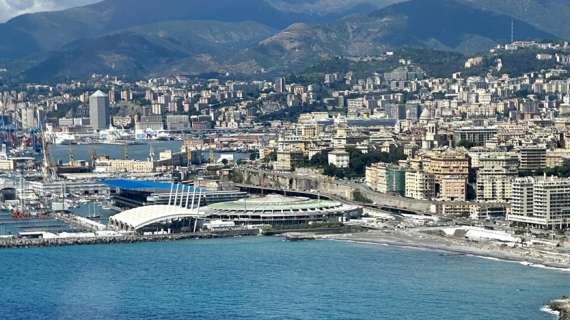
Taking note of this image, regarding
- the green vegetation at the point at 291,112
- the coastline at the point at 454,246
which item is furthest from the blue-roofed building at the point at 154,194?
the green vegetation at the point at 291,112

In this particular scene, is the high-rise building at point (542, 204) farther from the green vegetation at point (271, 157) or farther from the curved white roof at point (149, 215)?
the green vegetation at point (271, 157)

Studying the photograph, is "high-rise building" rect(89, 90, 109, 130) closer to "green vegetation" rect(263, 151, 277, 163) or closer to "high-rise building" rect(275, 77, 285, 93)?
"high-rise building" rect(275, 77, 285, 93)

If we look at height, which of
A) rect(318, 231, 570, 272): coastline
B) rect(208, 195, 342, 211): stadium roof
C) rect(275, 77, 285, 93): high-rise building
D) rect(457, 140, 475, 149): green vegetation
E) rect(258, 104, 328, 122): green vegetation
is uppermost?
rect(275, 77, 285, 93): high-rise building

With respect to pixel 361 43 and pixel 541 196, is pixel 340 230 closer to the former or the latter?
pixel 541 196

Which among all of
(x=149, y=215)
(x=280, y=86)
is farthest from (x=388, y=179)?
(x=280, y=86)

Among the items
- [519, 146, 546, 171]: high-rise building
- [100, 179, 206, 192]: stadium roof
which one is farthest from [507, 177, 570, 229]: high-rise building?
[100, 179, 206, 192]: stadium roof

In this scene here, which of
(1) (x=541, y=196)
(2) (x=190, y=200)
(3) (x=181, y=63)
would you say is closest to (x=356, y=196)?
(2) (x=190, y=200)

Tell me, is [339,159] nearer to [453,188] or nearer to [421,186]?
[421,186]
